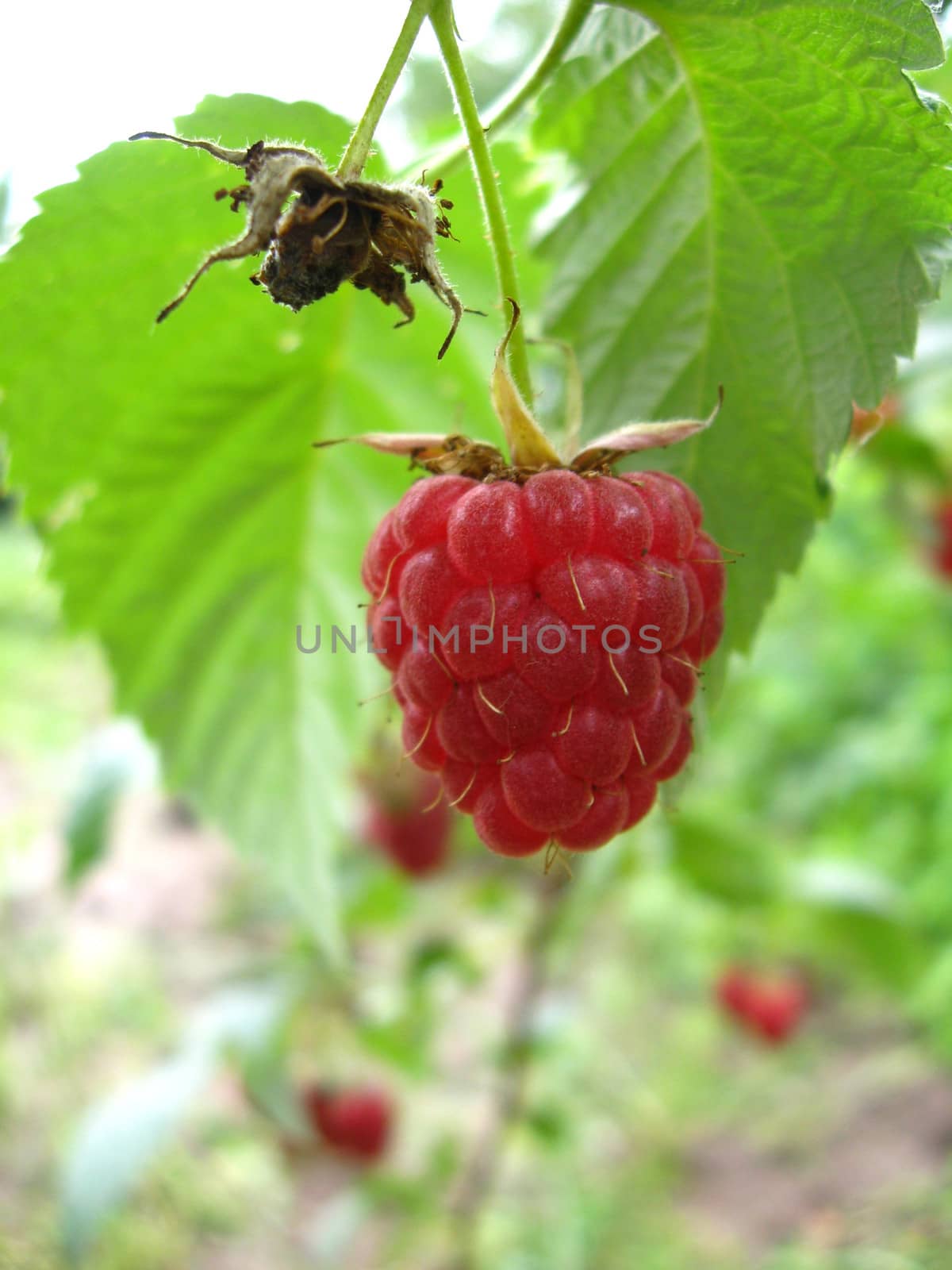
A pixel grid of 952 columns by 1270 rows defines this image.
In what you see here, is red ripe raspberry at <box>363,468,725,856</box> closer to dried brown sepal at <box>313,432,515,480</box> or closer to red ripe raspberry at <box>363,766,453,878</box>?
dried brown sepal at <box>313,432,515,480</box>

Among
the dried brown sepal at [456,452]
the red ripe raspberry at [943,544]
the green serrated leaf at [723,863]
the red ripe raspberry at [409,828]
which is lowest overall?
the red ripe raspberry at [943,544]

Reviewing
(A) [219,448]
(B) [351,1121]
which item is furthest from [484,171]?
(B) [351,1121]

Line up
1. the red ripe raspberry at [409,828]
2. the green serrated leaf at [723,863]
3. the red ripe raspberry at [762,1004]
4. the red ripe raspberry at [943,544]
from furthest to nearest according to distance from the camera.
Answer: the red ripe raspberry at [762,1004], the red ripe raspberry at [943,544], the red ripe raspberry at [409,828], the green serrated leaf at [723,863]

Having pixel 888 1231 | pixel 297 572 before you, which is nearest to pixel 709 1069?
pixel 888 1231

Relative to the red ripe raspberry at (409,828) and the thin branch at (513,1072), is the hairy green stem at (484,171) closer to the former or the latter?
the thin branch at (513,1072)

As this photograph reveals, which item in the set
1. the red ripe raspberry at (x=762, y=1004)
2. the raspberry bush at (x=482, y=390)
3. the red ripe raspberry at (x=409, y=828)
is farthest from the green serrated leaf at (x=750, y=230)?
the red ripe raspberry at (x=762, y=1004)

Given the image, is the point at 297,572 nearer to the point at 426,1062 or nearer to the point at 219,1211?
the point at 426,1062
